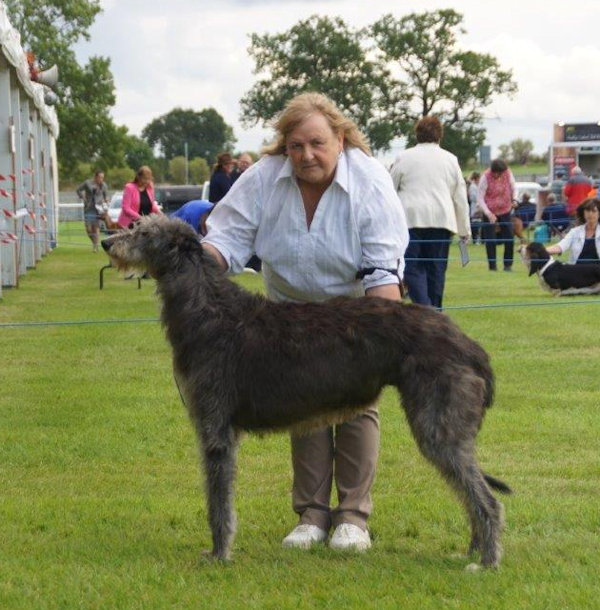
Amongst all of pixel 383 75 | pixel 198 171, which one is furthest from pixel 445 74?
pixel 198 171

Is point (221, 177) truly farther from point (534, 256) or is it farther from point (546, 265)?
point (546, 265)

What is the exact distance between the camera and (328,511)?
6.02 meters

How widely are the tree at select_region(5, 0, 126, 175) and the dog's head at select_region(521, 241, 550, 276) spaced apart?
54.7m

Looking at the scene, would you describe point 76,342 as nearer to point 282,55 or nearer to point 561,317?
point 561,317

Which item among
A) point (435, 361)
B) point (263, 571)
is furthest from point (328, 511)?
point (435, 361)

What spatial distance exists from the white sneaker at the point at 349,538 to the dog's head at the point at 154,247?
4.73ft

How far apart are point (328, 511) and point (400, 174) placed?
7.61 m

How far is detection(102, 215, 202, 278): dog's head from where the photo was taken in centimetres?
541

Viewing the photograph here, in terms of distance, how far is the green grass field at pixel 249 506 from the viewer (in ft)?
16.6

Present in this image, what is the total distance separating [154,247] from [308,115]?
3.01 feet

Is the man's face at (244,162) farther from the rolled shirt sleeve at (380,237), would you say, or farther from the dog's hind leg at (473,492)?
the dog's hind leg at (473,492)

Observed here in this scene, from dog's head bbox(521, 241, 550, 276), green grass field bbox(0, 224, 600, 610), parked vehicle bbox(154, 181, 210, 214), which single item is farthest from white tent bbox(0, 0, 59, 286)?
parked vehicle bbox(154, 181, 210, 214)

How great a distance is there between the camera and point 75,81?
7238cm

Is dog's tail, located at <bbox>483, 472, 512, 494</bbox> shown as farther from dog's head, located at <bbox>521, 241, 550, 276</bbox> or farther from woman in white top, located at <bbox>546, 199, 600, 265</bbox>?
dog's head, located at <bbox>521, 241, 550, 276</bbox>
